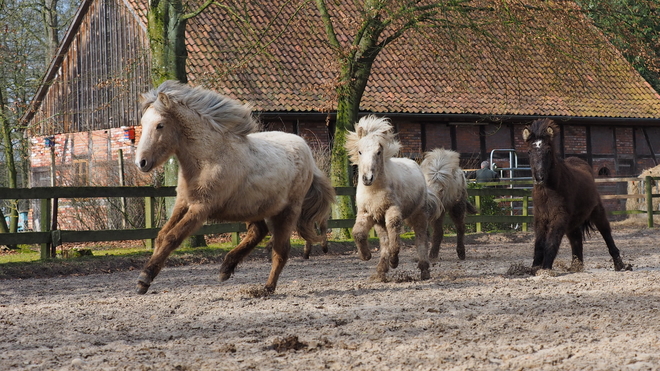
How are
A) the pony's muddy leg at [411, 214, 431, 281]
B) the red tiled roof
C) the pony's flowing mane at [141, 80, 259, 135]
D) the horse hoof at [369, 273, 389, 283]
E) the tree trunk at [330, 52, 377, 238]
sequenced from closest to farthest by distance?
the pony's flowing mane at [141, 80, 259, 135] < the horse hoof at [369, 273, 389, 283] < the pony's muddy leg at [411, 214, 431, 281] < the tree trunk at [330, 52, 377, 238] < the red tiled roof

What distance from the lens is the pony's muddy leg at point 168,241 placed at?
7.25m

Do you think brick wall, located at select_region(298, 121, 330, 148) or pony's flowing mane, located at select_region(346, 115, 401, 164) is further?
brick wall, located at select_region(298, 121, 330, 148)

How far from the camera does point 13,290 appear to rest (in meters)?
9.88

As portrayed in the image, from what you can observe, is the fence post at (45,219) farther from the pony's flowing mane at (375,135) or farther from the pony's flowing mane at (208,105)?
the pony's flowing mane at (208,105)

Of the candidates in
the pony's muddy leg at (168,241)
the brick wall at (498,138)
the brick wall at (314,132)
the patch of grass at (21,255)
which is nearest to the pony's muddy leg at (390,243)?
the pony's muddy leg at (168,241)

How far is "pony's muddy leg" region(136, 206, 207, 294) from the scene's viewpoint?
7.25m

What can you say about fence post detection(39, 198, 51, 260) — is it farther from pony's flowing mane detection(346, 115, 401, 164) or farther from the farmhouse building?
the farmhouse building

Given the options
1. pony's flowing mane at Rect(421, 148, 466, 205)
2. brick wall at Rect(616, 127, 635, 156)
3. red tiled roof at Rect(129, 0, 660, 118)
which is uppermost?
red tiled roof at Rect(129, 0, 660, 118)

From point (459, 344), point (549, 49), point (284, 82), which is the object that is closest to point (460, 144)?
point (284, 82)

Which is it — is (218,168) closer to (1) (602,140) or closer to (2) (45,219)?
(2) (45,219)

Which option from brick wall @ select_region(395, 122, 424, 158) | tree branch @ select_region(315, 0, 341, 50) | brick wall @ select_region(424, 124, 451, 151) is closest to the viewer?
tree branch @ select_region(315, 0, 341, 50)

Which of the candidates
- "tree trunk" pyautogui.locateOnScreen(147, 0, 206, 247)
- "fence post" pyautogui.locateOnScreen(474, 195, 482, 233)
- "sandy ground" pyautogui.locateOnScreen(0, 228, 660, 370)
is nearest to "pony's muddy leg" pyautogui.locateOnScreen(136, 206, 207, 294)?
"sandy ground" pyautogui.locateOnScreen(0, 228, 660, 370)

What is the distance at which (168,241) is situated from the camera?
292 inches

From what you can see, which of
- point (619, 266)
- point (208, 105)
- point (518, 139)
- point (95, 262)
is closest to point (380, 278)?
point (208, 105)
